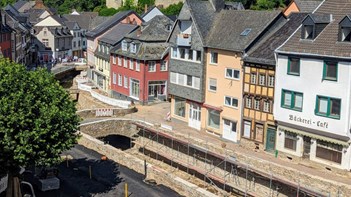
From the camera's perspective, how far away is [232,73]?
38.5 metres

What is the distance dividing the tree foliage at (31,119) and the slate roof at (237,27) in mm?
16384

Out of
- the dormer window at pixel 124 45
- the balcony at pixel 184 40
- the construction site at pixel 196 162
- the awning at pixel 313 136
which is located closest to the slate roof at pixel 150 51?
the dormer window at pixel 124 45

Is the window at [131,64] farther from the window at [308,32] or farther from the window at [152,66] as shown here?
the window at [308,32]

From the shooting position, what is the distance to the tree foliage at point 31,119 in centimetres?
2297

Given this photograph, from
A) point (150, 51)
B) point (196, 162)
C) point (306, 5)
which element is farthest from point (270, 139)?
point (306, 5)

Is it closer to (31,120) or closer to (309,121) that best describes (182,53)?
(309,121)

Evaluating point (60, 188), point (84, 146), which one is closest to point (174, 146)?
point (84, 146)

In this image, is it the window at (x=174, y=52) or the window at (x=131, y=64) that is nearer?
the window at (x=174, y=52)

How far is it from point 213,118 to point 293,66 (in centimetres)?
991

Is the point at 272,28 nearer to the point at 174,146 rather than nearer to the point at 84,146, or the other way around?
the point at 174,146

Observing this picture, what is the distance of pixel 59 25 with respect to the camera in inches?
3905

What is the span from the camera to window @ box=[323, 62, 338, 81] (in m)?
30.5

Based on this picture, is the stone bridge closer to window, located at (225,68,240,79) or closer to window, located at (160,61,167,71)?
window, located at (225,68,240,79)

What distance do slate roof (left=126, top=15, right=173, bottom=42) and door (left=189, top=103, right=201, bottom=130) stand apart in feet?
41.0
